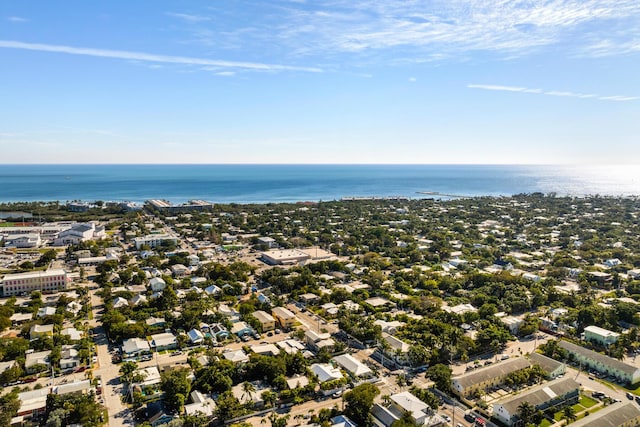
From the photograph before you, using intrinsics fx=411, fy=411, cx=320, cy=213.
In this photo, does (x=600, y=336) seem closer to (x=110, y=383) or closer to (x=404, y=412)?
(x=404, y=412)

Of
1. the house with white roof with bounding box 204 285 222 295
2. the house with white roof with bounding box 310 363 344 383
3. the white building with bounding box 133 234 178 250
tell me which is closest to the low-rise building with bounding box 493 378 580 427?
the house with white roof with bounding box 310 363 344 383

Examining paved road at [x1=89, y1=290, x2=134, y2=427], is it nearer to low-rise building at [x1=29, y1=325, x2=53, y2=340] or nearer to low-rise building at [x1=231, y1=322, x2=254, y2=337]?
low-rise building at [x1=29, y1=325, x2=53, y2=340]

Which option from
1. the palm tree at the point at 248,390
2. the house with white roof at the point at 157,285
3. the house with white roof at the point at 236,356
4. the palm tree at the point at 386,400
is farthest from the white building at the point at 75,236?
the palm tree at the point at 386,400

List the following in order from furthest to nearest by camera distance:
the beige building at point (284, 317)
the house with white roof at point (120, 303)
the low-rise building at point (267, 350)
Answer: the house with white roof at point (120, 303)
the beige building at point (284, 317)
the low-rise building at point (267, 350)

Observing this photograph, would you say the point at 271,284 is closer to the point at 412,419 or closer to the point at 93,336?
the point at 93,336

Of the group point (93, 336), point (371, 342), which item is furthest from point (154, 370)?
point (371, 342)

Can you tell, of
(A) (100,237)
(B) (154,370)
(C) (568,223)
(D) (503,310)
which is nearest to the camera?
(B) (154,370)

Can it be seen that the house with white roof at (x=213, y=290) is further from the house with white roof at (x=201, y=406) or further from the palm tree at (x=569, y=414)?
the palm tree at (x=569, y=414)
